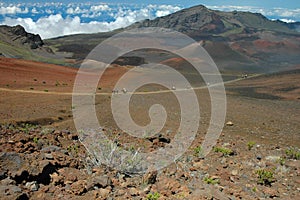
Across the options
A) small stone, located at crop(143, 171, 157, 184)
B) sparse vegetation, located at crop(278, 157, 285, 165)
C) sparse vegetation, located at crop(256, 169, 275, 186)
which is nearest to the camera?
small stone, located at crop(143, 171, 157, 184)

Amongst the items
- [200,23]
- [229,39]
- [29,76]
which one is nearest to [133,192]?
[29,76]

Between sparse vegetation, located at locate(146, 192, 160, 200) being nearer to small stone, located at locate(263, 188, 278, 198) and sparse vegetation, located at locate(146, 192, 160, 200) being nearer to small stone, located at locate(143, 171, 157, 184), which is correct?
small stone, located at locate(143, 171, 157, 184)

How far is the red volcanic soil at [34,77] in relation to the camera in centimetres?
2101

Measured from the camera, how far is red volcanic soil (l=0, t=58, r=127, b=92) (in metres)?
21.0

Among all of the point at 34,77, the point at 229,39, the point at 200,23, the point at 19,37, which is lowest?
the point at 34,77

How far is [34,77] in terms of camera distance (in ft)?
83.5

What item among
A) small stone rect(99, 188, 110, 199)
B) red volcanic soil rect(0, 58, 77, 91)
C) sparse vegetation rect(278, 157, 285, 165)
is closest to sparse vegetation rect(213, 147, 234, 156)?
sparse vegetation rect(278, 157, 285, 165)

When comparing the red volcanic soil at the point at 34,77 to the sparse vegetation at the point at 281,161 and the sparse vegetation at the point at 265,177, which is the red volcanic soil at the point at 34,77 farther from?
the sparse vegetation at the point at 265,177

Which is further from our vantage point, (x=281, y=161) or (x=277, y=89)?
Answer: (x=277, y=89)

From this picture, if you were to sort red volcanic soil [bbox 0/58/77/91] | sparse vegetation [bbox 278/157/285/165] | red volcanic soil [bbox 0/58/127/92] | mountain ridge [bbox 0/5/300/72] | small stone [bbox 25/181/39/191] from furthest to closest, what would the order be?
mountain ridge [bbox 0/5/300/72] → red volcanic soil [bbox 0/58/77/91] → red volcanic soil [bbox 0/58/127/92] → sparse vegetation [bbox 278/157/285/165] → small stone [bbox 25/181/39/191]

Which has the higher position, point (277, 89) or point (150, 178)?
point (150, 178)

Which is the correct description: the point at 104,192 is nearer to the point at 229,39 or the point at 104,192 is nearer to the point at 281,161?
the point at 281,161

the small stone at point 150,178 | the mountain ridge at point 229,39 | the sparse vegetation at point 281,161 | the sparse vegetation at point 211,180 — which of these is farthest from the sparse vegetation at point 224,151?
the mountain ridge at point 229,39

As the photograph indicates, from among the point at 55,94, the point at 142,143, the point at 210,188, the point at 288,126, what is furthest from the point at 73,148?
the point at 55,94
